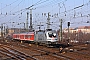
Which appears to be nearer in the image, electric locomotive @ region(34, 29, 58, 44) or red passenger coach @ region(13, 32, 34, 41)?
electric locomotive @ region(34, 29, 58, 44)

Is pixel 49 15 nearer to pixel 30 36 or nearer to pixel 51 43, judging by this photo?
pixel 30 36

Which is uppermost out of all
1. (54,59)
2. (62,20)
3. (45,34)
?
(62,20)

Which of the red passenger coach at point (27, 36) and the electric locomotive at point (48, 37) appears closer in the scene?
the electric locomotive at point (48, 37)

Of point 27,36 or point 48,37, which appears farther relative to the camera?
point 27,36

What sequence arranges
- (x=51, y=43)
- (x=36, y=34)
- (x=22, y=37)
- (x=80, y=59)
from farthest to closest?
1. (x=22, y=37)
2. (x=36, y=34)
3. (x=51, y=43)
4. (x=80, y=59)

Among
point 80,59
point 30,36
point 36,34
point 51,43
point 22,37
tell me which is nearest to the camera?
point 80,59

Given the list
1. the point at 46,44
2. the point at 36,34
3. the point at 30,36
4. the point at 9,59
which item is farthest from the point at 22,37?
the point at 9,59

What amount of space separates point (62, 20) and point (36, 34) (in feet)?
29.7

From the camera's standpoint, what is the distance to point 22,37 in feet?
164

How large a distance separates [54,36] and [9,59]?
50.2 ft

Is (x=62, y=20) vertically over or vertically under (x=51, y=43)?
over

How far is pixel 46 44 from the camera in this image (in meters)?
32.6

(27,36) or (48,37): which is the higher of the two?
(27,36)

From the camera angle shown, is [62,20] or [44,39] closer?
[44,39]
